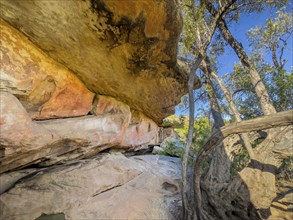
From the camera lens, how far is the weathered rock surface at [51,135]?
293 centimetres

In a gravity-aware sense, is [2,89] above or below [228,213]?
above

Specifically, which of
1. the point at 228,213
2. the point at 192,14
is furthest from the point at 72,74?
the point at 228,213

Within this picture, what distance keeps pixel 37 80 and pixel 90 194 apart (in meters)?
2.66

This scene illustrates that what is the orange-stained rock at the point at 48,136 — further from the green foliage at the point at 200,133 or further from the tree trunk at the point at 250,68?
the tree trunk at the point at 250,68

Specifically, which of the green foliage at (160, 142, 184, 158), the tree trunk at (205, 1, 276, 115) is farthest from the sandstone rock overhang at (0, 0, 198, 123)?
the green foliage at (160, 142, 184, 158)

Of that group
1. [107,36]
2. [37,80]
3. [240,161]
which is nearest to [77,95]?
[37,80]

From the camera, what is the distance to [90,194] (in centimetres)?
395

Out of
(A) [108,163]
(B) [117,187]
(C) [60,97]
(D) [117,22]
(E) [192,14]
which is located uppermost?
(E) [192,14]

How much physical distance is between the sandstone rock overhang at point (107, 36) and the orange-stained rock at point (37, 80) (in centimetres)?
17

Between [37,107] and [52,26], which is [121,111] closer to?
[37,107]

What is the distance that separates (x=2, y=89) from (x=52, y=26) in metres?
1.39

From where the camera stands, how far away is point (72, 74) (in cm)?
436

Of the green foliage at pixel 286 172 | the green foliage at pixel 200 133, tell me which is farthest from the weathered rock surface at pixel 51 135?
the green foliage at pixel 286 172

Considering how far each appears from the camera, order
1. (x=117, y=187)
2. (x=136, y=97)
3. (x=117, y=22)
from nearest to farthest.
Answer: (x=117, y=22)
(x=117, y=187)
(x=136, y=97)
